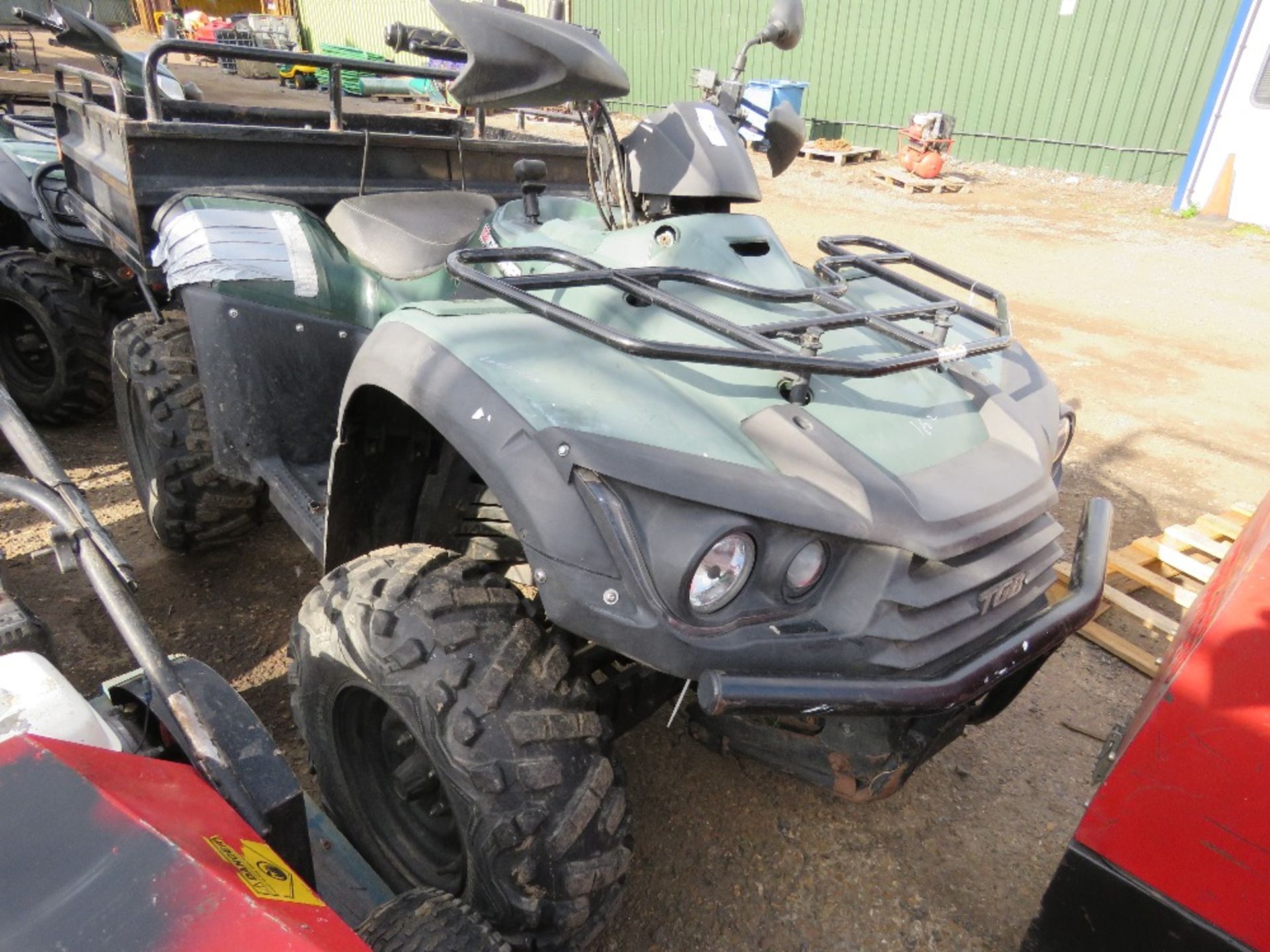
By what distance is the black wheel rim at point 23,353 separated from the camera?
4.43 meters

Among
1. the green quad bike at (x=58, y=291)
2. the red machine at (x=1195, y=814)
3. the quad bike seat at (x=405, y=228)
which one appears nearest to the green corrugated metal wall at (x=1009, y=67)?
the green quad bike at (x=58, y=291)

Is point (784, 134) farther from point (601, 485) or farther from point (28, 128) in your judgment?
point (28, 128)

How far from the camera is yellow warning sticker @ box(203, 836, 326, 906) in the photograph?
40.7 inches

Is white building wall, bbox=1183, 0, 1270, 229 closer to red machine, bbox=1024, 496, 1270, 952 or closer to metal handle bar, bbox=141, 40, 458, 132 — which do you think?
metal handle bar, bbox=141, 40, 458, 132

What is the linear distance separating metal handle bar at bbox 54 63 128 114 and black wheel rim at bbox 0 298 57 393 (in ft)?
3.60

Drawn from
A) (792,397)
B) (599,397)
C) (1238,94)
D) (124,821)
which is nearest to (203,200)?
(599,397)

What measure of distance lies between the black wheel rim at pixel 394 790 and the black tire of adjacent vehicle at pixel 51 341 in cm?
309

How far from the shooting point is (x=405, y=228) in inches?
118

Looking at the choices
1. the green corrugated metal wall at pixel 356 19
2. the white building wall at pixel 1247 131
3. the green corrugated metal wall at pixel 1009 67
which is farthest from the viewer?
the green corrugated metal wall at pixel 356 19

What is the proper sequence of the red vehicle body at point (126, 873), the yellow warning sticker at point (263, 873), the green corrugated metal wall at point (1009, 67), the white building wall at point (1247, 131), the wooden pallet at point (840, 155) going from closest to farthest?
the red vehicle body at point (126, 873) → the yellow warning sticker at point (263, 873) → the white building wall at point (1247, 131) → the green corrugated metal wall at point (1009, 67) → the wooden pallet at point (840, 155)

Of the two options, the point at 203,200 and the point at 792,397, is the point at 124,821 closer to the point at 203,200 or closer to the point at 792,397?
the point at 792,397

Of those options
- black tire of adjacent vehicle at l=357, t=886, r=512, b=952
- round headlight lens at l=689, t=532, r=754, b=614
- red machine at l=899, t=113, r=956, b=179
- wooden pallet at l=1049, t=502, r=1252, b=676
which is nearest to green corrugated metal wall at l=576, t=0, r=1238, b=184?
red machine at l=899, t=113, r=956, b=179

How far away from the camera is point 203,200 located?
3.00m

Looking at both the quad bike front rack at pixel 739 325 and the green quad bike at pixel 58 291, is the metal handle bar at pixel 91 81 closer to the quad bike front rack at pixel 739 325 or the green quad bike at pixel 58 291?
the green quad bike at pixel 58 291
